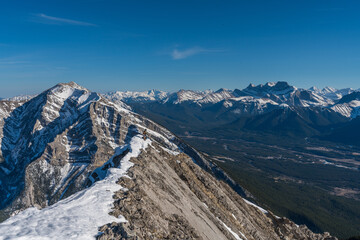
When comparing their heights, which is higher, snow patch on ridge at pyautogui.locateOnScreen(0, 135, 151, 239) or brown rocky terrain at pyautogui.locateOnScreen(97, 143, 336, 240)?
snow patch on ridge at pyautogui.locateOnScreen(0, 135, 151, 239)

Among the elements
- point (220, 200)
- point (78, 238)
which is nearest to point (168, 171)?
point (220, 200)

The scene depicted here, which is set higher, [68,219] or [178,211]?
[68,219]

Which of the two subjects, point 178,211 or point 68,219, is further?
point 178,211

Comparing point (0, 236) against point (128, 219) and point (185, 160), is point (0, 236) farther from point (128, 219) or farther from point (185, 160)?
point (185, 160)

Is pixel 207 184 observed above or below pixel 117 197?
below

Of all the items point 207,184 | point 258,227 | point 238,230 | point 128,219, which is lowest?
point 258,227

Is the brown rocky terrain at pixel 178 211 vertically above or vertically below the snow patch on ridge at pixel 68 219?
below

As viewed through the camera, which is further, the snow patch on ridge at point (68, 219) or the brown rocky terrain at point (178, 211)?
the brown rocky terrain at point (178, 211)

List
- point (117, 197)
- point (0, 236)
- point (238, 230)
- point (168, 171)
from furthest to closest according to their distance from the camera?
point (168, 171), point (238, 230), point (117, 197), point (0, 236)
